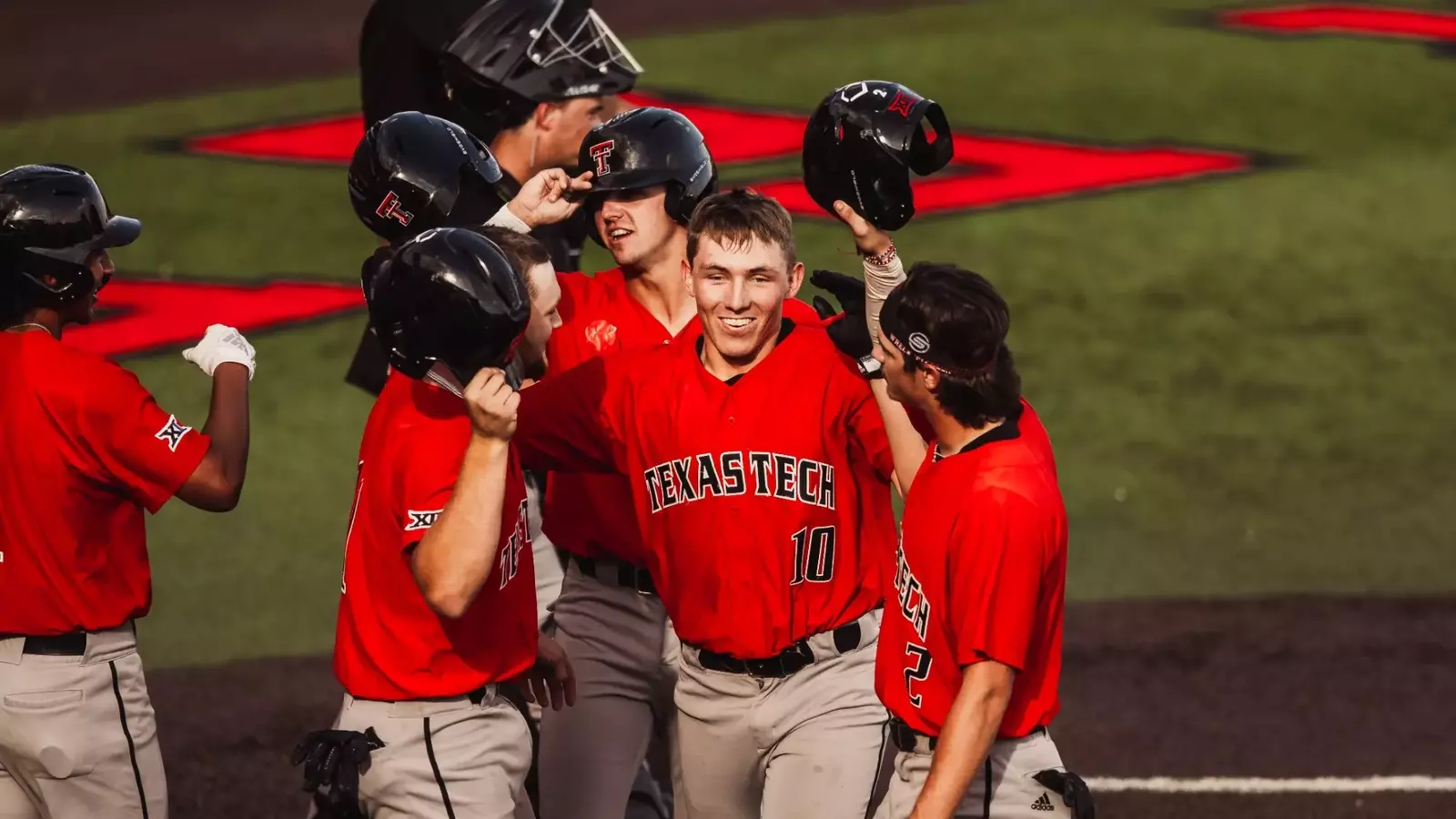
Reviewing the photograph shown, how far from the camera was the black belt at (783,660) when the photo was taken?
5.26 meters

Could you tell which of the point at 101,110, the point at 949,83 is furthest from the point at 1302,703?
the point at 101,110

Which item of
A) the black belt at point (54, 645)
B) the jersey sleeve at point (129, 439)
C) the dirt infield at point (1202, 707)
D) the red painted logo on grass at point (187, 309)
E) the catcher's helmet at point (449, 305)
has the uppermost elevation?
the catcher's helmet at point (449, 305)

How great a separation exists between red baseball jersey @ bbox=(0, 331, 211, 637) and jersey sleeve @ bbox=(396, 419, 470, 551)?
2.60ft

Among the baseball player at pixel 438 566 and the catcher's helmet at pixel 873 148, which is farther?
the catcher's helmet at pixel 873 148

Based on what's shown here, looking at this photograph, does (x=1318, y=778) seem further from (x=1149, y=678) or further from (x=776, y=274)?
(x=776, y=274)

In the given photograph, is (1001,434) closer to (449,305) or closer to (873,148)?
(873,148)

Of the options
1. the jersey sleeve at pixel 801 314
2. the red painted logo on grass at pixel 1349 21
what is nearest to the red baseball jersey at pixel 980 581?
the jersey sleeve at pixel 801 314

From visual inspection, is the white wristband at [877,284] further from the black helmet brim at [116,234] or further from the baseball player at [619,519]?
the black helmet brim at [116,234]

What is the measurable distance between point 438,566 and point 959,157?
10609 mm

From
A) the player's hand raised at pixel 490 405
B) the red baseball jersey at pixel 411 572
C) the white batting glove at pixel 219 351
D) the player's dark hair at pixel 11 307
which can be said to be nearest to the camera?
the player's hand raised at pixel 490 405

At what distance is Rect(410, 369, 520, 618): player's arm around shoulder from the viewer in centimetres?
435

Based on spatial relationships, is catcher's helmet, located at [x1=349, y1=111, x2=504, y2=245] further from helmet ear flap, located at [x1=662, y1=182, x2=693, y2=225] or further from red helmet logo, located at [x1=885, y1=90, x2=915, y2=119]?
red helmet logo, located at [x1=885, y1=90, x2=915, y2=119]

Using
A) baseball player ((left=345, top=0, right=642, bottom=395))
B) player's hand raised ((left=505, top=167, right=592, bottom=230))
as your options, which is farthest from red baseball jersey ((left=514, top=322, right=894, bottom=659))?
baseball player ((left=345, top=0, right=642, bottom=395))

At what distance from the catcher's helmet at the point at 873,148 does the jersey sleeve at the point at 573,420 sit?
0.83 meters
